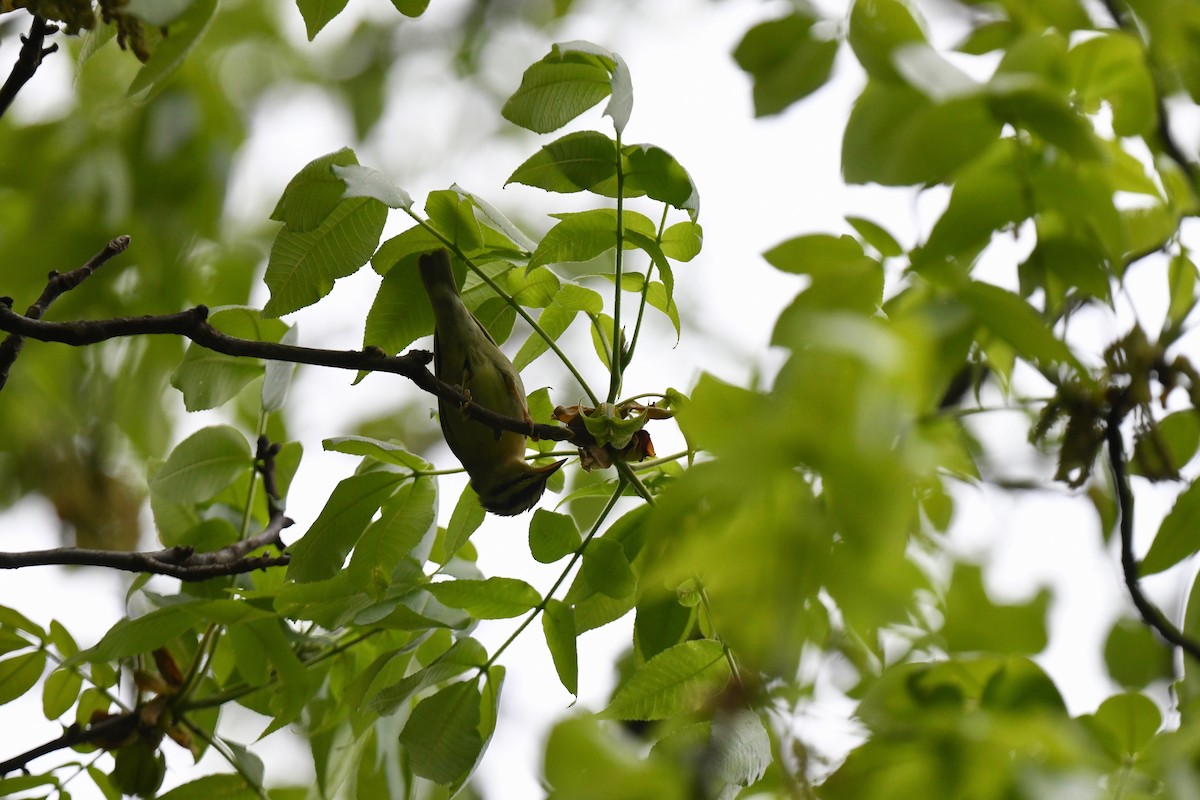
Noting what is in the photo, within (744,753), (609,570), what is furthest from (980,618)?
(609,570)

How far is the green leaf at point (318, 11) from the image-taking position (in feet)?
4.86

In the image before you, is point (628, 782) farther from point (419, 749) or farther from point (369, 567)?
point (369, 567)

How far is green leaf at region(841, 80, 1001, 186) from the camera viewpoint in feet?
2.99

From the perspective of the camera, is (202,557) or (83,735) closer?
(83,735)

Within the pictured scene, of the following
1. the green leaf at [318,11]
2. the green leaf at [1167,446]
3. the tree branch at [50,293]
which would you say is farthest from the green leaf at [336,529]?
the green leaf at [1167,446]

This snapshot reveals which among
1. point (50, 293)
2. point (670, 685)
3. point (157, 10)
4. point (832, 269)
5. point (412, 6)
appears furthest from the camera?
point (50, 293)

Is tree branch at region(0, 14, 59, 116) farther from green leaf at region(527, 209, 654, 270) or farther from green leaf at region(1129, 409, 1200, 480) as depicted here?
green leaf at region(1129, 409, 1200, 480)

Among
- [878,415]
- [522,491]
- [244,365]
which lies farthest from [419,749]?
[878,415]

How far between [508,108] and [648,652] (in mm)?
973

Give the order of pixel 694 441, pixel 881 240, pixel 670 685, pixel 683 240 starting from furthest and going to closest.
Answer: pixel 683 240 → pixel 670 685 → pixel 881 240 → pixel 694 441

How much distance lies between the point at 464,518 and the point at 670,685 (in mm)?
616

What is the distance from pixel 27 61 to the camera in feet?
5.74

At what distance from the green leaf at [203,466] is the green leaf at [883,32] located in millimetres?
1825

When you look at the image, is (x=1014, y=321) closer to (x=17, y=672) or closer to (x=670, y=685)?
(x=670, y=685)
